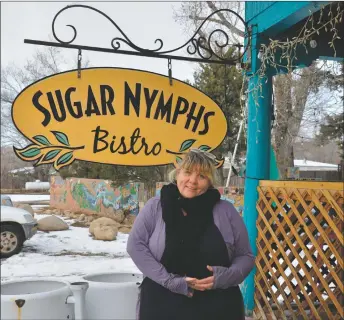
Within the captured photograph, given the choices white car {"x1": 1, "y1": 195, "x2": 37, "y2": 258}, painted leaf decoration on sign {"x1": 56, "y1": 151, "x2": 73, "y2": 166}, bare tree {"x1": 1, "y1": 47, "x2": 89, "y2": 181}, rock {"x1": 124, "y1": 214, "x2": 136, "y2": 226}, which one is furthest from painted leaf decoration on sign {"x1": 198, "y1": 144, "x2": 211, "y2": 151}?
rock {"x1": 124, "y1": 214, "x2": 136, "y2": 226}

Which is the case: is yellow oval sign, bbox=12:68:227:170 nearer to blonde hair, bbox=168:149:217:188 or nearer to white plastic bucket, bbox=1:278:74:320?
white plastic bucket, bbox=1:278:74:320

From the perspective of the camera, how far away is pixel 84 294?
2.19 m

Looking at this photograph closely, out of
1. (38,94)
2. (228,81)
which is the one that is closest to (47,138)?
(38,94)

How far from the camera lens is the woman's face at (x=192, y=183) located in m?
1.76

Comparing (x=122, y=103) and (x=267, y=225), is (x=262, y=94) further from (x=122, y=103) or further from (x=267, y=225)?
(x=122, y=103)

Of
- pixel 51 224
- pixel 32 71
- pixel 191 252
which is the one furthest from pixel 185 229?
pixel 32 71

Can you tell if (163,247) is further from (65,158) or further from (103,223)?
(103,223)

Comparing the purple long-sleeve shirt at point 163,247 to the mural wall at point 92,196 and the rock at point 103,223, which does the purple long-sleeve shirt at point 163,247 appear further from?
the rock at point 103,223

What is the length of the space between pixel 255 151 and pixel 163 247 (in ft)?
6.06

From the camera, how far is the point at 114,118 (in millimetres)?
2580

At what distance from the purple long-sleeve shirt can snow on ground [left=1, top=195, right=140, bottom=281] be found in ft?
13.6

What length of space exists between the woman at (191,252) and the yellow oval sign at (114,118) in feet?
2.94

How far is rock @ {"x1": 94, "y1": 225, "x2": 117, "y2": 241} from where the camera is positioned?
7430mm

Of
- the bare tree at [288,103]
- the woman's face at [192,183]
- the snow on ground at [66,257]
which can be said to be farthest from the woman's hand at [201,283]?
the bare tree at [288,103]
